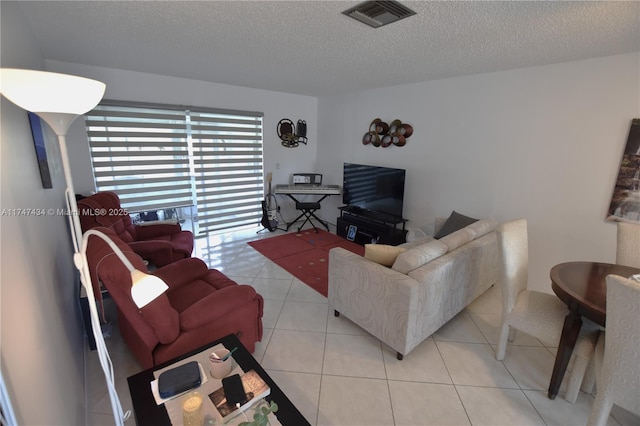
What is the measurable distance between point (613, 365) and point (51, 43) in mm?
4540

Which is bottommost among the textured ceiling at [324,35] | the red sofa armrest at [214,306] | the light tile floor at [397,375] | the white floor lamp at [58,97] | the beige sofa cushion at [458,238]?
the light tile floor at [397,375]

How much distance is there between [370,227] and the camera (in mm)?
4277

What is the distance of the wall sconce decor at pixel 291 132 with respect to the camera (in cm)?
510

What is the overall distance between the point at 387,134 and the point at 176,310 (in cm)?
352

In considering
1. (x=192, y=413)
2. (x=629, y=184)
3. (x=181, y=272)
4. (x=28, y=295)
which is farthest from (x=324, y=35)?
(x=629, y=184)

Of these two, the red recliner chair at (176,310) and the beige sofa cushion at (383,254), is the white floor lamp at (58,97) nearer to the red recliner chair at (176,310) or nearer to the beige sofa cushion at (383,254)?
the red recliner chair at (176,310)

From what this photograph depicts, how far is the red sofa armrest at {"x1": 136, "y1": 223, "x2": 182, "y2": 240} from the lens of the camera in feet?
11.2

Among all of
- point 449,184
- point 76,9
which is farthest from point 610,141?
point 76,9

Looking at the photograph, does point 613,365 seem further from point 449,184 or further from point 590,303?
point 449,184

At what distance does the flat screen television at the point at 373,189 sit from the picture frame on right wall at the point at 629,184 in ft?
6.73

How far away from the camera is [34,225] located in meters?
1.44

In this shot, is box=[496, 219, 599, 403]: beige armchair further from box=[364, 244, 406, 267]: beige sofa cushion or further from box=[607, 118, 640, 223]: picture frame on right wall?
box=[607, 118, 640, 223]: picture frame on right wall

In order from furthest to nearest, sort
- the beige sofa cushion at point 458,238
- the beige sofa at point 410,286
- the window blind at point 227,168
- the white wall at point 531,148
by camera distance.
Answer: the window blind at point 227,168, the white wall at point 531,148, the beige sofa cushion at point 458,238, the beige sofa at point 410,286

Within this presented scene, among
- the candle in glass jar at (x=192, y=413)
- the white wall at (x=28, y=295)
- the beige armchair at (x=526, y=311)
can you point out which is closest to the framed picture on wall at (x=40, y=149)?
the white wall at (x=28, y=295)
